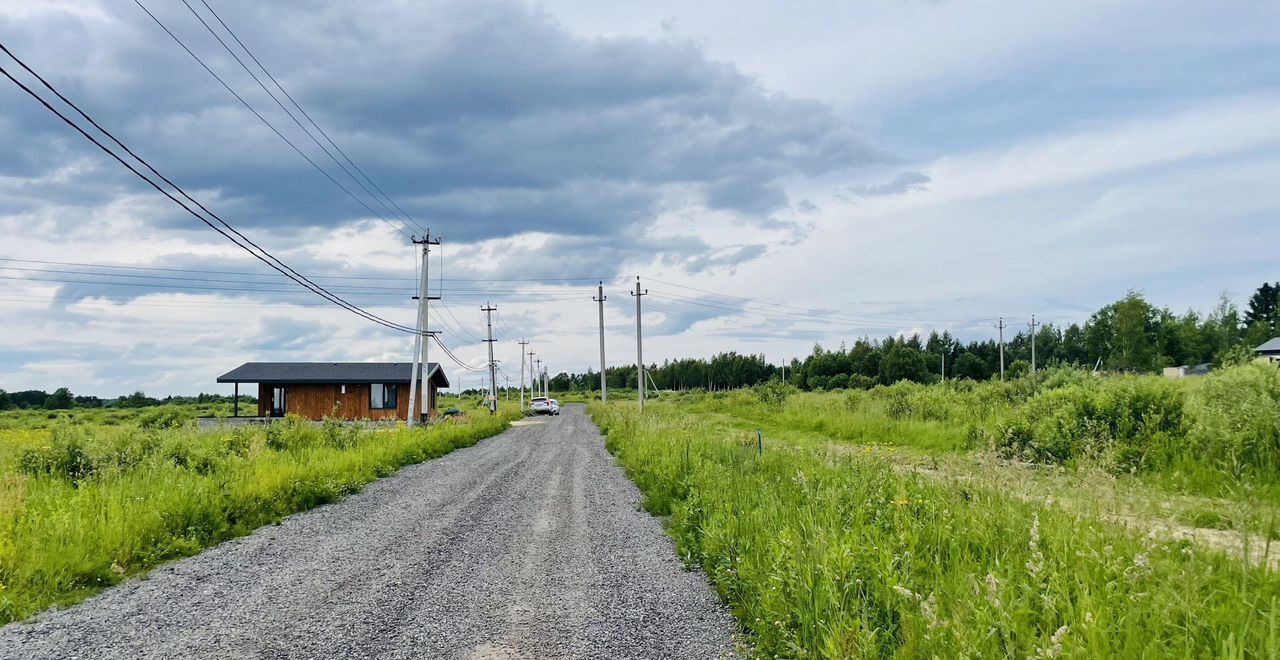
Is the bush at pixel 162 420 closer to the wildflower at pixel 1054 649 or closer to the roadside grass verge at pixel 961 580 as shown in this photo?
the roadside grass verge at pixel 961 580

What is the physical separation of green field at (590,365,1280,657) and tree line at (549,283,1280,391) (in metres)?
56.4

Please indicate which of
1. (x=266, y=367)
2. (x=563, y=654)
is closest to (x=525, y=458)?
(x=563, y=654)

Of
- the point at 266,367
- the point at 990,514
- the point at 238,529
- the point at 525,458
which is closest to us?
the point at 990,514

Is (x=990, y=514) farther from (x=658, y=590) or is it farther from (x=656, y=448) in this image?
(x=656, y=448)

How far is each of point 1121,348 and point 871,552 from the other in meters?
94.2

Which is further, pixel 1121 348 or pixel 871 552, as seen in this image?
pixel 1121 348

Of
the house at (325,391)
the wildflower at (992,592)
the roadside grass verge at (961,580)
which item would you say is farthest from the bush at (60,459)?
the house at (325,391)

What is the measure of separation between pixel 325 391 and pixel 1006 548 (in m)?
52.6

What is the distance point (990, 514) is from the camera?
5832 millimetres

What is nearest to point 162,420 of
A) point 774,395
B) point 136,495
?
point 136,495

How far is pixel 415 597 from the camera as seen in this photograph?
6855mm

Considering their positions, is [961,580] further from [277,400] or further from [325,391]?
[277,400]

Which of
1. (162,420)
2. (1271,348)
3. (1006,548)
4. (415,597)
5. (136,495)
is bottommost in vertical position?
(415,597)

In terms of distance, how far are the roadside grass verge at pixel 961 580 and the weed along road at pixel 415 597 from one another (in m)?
0.65
